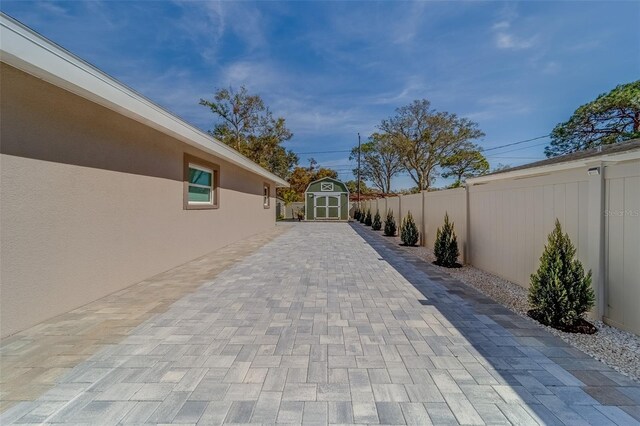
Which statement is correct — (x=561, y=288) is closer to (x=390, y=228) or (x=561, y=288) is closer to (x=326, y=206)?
(x=390, y=228)

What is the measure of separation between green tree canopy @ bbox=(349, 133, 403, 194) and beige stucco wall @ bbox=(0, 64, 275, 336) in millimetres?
26743

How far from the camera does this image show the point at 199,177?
7152mm

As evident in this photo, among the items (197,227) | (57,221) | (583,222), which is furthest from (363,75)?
(57,221)

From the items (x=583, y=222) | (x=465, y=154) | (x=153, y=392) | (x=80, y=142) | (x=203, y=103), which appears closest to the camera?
(x=153, y=392)

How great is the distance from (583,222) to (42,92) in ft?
20.7

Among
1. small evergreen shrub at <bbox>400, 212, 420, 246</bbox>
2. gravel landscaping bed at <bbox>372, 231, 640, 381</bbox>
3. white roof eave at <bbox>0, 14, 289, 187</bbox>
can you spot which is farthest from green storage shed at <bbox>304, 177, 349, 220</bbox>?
gravel landscaping bed at <bbox>372, 231, 640, 381</bbox>

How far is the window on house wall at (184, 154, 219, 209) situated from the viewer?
6367 mm

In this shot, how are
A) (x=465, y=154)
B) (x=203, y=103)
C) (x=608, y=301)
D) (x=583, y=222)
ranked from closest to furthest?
1. (x=608, y=301)
2. (x=583, y=222)
3. (x=203, y=103)
4. (x=465, y=154)

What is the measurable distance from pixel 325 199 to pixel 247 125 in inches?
360

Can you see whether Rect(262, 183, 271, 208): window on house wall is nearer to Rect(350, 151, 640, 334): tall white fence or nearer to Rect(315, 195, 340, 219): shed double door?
Rect(315, 195, 340, 219): shed double door

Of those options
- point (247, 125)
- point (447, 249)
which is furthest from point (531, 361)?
point (247, 125)

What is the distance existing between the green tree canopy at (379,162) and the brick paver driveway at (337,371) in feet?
91.1

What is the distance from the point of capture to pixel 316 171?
125 feet

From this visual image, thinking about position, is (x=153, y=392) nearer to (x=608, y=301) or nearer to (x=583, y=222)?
(x=608, y=301)
